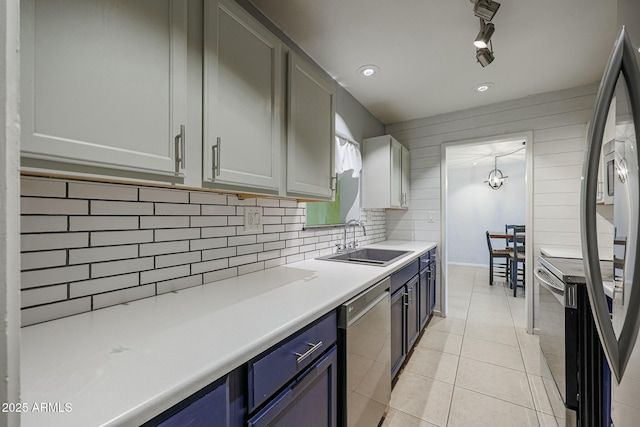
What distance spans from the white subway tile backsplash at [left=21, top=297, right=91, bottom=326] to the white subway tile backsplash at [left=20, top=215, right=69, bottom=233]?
244 millimetres

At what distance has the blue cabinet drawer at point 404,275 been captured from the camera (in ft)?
6.15

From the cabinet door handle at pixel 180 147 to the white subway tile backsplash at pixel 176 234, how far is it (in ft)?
1.31

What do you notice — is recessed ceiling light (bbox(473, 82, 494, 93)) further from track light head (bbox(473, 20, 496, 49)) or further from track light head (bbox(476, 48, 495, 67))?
track light head (bbox(473, 20, 496, 49))

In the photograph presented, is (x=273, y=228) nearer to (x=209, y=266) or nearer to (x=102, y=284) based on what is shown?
(x=209, y=266)

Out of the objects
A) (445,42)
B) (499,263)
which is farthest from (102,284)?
(499,263)

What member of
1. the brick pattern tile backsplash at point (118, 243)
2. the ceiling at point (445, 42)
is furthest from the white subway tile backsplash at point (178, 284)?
the ceiling at point (445, 42)

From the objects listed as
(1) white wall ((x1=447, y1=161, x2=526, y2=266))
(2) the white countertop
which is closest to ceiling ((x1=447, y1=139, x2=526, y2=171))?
(1) white wall ((x1=447, y1=161, x2=526, y2=266))

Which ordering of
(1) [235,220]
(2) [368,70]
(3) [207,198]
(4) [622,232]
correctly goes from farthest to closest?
(2) [368,70] < (1) [235,220] < (3) [207,198] < (4) [622,232]

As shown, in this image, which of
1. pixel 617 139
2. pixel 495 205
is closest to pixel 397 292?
pixel 617 139

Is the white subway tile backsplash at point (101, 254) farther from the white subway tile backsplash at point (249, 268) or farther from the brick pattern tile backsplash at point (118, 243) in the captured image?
the white subway tile backsplash at point (249, 268)

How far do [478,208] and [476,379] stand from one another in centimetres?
520

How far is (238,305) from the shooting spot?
105 cm

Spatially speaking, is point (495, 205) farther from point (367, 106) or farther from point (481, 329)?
point (367, 106)

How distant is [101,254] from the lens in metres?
0.98
